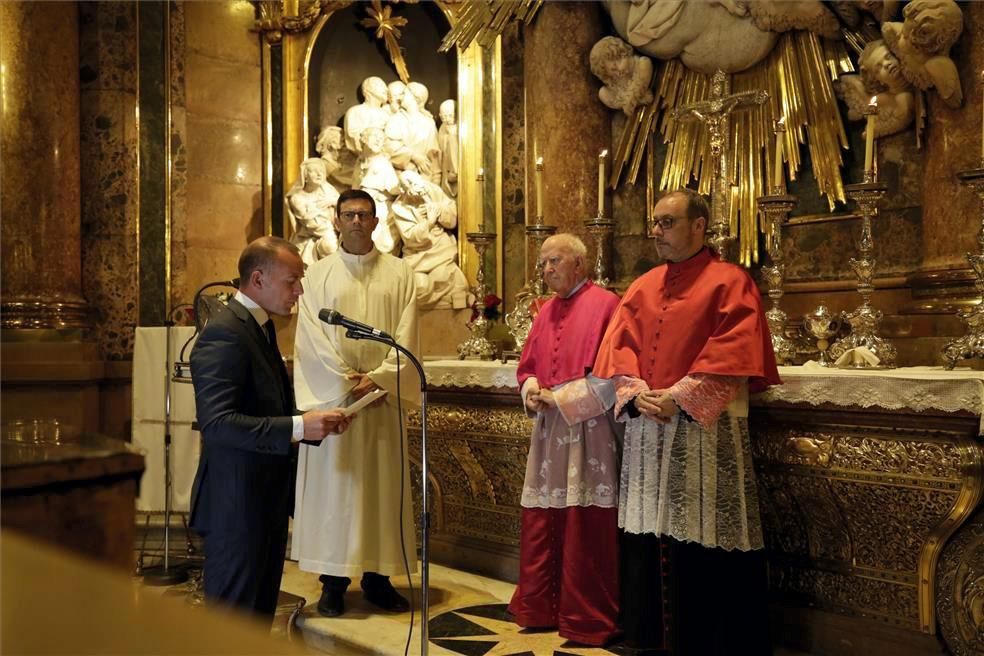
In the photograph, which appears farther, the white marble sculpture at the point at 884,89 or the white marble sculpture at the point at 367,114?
the white marble sculpture at the point at 367,114

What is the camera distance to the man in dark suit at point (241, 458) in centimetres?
300

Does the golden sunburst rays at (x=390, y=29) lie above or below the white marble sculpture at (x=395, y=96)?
above

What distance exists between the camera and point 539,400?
4332 millimetres

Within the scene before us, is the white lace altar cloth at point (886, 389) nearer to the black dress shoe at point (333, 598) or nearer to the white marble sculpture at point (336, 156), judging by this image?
the black dress shoe at point (333, 598)

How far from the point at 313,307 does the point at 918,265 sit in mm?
3196

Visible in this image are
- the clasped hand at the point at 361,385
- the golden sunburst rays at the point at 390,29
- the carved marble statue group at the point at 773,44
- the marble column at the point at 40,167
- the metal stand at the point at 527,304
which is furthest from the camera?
the golden sunburst rays at the point at 390,29

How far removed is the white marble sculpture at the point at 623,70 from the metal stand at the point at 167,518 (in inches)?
130

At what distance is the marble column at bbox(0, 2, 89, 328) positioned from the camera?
6.67 m

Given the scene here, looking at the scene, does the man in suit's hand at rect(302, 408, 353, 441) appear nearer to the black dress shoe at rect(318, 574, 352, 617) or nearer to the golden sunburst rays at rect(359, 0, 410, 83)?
the black dress shoe at rect(318, 574, 352, 617)

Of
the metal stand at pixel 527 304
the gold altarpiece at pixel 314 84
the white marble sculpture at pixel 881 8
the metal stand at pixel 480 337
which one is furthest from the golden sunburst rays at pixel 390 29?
the white marble sculpture at pixel 881 8

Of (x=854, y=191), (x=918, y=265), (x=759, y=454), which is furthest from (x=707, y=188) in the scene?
(x=759, y=454)

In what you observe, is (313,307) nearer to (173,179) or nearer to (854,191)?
(854,191)

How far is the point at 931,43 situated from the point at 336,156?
4.55m

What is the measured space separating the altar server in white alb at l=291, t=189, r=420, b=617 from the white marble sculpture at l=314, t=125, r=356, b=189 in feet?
10.0
